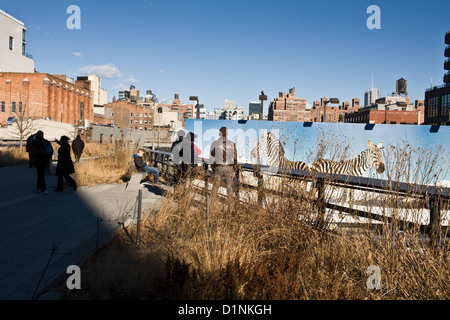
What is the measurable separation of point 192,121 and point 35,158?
555 inches

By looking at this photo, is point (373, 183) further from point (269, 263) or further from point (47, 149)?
point (47, 149)

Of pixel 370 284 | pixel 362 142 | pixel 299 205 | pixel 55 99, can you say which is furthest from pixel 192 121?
pixel 55 99

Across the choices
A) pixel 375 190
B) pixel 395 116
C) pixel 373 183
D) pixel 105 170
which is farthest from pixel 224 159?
pixel 395 116

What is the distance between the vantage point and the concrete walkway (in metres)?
3.91

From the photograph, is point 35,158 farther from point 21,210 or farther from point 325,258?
point 325,258

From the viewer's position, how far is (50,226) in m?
6.16

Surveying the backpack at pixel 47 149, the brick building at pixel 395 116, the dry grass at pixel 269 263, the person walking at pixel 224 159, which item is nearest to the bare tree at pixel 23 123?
the backpack at pixel 47 149

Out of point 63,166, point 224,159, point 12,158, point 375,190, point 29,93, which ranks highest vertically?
point 29,93

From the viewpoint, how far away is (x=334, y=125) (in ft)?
72.5

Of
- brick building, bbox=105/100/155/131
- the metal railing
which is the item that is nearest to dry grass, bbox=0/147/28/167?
the metal railing

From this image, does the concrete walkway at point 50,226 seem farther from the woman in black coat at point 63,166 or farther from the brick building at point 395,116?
the brick building at point 395,116

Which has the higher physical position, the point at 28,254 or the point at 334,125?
the point at 334,125

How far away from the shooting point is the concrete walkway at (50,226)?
12.8ft

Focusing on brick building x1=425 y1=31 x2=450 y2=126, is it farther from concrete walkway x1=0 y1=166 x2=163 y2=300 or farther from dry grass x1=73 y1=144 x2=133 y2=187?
concrete walkway x1=0 y1=166 x2=163 y2=300
